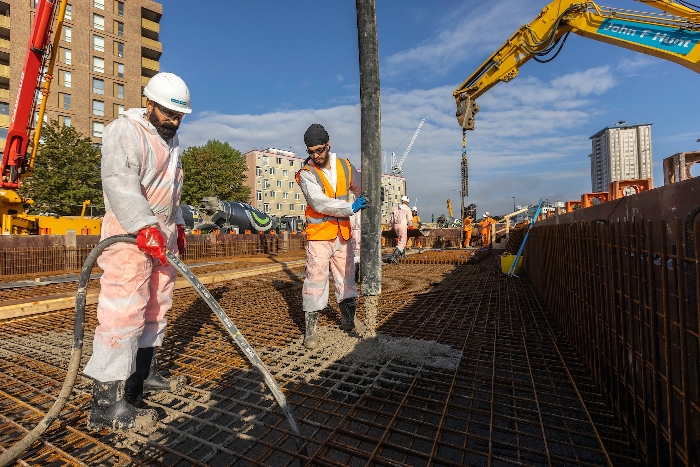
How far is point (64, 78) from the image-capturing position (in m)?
30.7

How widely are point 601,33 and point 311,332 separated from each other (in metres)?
7.91

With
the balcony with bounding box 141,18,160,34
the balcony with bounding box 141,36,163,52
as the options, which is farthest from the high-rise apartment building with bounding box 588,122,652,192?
the balcony with bounding box 141,18,160,34

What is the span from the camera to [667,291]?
4.50ft

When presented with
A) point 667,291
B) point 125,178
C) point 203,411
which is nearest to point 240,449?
point 203,411

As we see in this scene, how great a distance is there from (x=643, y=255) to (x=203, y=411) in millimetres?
2347

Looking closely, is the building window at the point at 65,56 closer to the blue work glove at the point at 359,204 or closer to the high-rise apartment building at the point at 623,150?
the blue work glove at the point at 359,204

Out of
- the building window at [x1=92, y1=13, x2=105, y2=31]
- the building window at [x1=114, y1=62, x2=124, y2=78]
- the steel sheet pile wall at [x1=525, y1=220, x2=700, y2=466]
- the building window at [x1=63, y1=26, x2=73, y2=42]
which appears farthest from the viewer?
the building window at [x1=114, y1=62, x2=124, y2=78]

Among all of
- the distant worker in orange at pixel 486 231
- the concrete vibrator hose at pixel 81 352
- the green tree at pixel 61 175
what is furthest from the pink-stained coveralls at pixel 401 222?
the green tree at pixel 61 175

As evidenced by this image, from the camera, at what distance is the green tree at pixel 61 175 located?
2392 centimetres

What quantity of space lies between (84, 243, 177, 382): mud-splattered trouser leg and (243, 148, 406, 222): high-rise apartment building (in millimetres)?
61683

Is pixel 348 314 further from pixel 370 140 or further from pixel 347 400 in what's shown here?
pixel 370 140

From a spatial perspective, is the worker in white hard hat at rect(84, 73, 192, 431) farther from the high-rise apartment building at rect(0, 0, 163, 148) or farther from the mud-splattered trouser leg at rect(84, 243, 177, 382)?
the high-rise apartment building at rect(0, 0, 163, 148)

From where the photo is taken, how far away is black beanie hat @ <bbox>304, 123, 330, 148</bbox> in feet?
10.3

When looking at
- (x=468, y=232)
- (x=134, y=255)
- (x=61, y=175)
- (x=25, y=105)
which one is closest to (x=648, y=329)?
(x=134, y=255)
